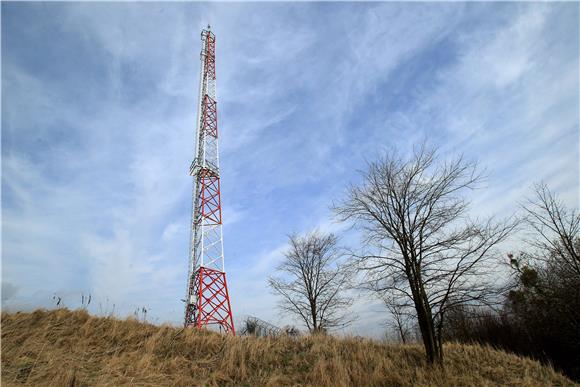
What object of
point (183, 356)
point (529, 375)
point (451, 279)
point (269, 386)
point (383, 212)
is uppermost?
point (383, 212)

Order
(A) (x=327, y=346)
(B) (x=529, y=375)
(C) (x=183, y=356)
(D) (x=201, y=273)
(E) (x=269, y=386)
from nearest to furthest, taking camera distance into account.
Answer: (E) (x=269, y=386) < (C) (x=183, y=356) < (A) (x=327, y=346) < (B) (x=529, y=375) < (D) (x=201, y=273)

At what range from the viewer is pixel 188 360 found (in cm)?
742

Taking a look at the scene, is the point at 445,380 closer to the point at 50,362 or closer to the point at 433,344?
the point at 433,344

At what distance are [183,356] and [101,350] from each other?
195 cm

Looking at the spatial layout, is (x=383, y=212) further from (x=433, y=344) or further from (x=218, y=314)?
(x=218, y=314)

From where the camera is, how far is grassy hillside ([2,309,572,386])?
5793mm

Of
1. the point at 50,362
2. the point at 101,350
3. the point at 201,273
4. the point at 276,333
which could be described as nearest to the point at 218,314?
the point at 201,273

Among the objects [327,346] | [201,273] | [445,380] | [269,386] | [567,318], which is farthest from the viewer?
[201,273]

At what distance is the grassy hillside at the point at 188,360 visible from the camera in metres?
5.79

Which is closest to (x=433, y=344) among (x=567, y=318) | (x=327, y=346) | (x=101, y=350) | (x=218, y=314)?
(x=327, y=346)

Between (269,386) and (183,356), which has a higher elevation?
(183,356)

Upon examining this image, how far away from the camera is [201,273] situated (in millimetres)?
20500

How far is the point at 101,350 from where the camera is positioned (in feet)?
22.7

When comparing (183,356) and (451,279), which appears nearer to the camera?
(183,356)
